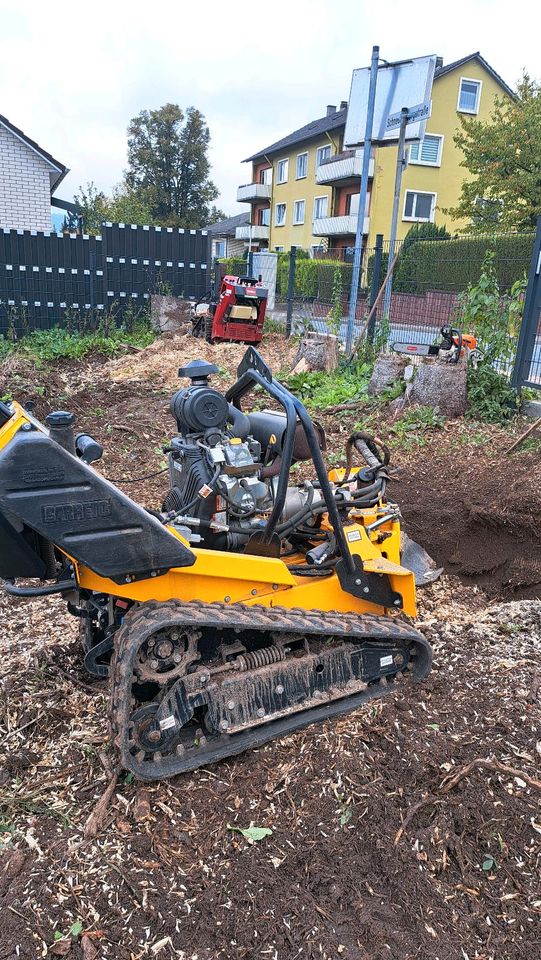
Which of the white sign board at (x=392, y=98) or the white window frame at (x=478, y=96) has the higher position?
the white window frame at (x=478, y=96)

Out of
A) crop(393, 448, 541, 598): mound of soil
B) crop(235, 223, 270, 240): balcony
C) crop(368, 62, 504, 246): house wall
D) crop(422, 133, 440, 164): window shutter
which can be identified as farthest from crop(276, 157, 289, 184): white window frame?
crop(393, 448, 541, 598): mound of soil

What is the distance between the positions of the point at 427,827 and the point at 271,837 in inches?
23.7

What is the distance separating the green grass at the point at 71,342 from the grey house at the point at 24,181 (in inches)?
238

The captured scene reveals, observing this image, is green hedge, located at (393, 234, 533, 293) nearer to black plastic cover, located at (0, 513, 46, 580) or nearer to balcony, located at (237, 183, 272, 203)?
black plastic cover, located at (0, 513, 46, 580)

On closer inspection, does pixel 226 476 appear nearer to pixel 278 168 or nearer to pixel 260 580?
pixel 260 580

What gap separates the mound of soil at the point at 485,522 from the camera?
4.99 metres

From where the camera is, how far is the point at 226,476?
325cm

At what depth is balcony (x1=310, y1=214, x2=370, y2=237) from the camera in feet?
107

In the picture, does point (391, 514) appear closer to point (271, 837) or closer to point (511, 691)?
point (511, 691)

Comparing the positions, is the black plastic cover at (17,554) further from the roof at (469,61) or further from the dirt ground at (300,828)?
the roof at (469,61)

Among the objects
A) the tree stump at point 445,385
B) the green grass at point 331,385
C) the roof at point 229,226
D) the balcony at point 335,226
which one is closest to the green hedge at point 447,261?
the green grass at point 331,385

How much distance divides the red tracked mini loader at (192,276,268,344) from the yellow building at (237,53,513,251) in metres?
14.4

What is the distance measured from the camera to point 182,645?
292cm

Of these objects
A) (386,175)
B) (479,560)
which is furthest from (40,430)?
(386,175)
